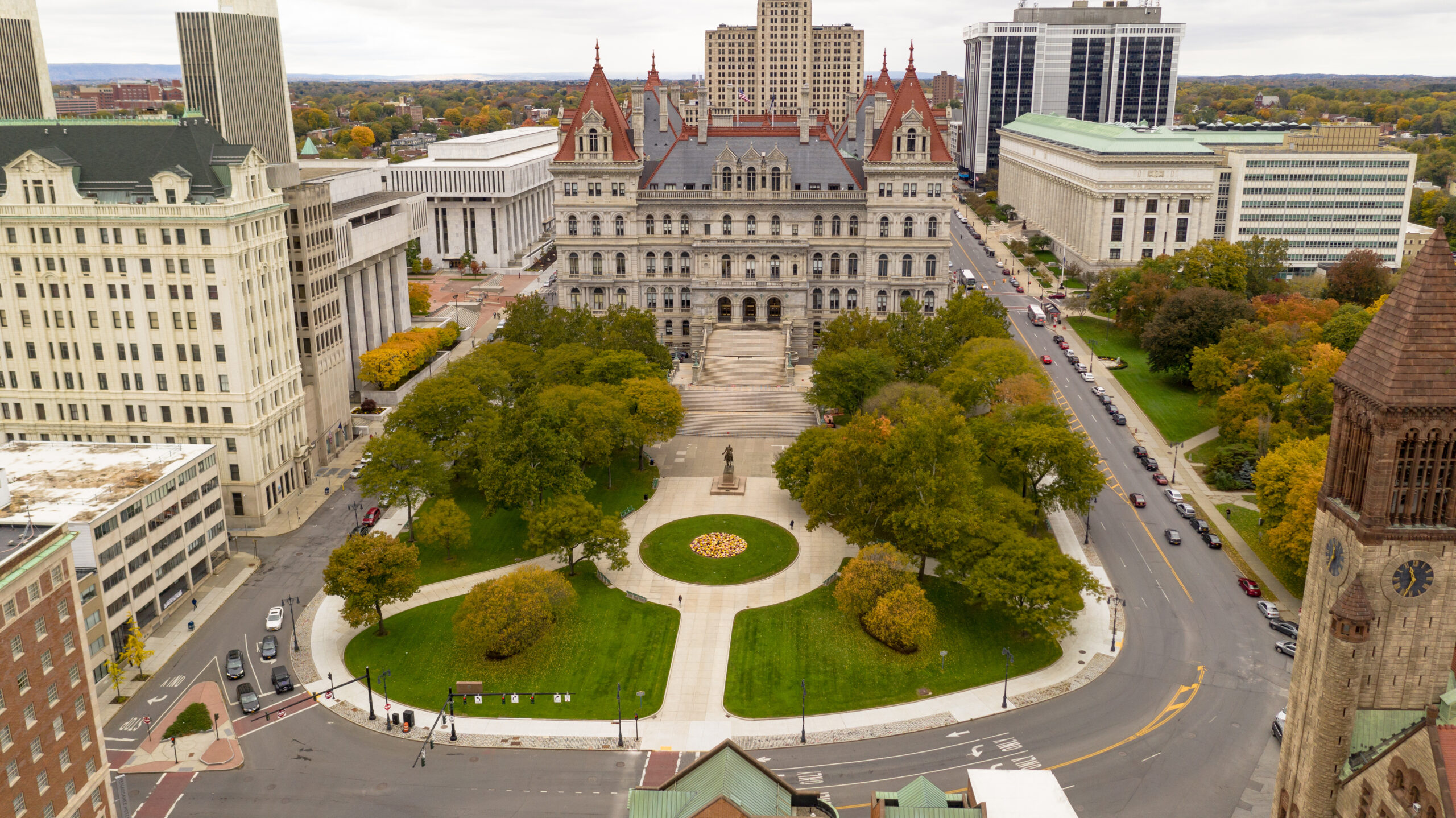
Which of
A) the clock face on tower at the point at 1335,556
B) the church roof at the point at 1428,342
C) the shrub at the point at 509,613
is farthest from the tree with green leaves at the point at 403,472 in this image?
the church roof at the point at 1428,342

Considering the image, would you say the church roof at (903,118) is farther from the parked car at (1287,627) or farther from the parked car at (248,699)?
the parked car at (248,699)

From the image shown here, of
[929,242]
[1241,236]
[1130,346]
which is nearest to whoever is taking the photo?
[929,242]

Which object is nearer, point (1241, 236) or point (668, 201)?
point (668, 201)

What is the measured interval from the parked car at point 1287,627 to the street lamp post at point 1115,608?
434 inches

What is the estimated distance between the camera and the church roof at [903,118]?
144750 mm

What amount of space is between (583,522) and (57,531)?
38.6 metres

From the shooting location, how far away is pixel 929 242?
150 metres

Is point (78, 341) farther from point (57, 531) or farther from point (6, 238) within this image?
point (57, 531)

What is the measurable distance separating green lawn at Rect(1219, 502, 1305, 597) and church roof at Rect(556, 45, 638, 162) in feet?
293

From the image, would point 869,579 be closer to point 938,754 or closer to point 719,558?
point 938,754

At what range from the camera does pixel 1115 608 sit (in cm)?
8694

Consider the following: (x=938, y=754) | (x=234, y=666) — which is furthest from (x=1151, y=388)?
(x=234, y=666)

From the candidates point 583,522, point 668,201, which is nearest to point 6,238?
point 583,522

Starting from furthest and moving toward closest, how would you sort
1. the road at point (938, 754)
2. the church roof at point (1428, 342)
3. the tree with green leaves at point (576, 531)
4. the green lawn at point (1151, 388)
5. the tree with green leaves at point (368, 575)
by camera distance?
the green lawn at point (1151, 388) → the tree with green leaves at point (576, 531) → the tree with green leaves at point (368, 575) → the road at point (938, 754) → the church roof at point (1428, 342)
